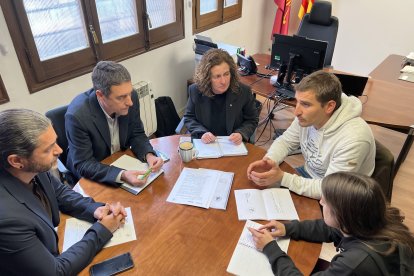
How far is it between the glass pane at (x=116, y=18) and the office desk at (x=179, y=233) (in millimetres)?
1569

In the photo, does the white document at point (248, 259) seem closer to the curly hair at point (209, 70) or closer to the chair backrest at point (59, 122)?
the curly hair at point (209, 70)

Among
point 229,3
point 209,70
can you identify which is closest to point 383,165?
point 209,70

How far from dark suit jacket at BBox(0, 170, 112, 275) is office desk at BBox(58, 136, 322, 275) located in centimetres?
6

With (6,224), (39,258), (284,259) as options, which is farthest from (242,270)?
(6,224)

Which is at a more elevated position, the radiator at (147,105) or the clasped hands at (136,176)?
the clasped hands at (136,176)

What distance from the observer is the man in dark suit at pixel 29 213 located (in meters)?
0.93

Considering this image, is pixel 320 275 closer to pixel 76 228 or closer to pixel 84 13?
pixel 76 228

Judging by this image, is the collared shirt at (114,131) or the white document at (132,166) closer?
the white document at (132,166)

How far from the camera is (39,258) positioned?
3.15 ft

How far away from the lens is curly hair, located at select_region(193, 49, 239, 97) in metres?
1.97

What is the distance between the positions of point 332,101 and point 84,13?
76.7 inches

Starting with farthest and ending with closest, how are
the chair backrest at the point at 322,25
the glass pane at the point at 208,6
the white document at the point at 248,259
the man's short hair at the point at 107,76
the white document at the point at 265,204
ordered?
the glass pane at the point at 208,6 → the chair backrest at the point at 322,25 → the man's short hair at the point at 107,76 → the white document at the point at 265,204 → the white document at the point at 248,259

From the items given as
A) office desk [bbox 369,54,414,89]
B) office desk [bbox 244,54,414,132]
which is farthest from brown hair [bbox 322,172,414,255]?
office desk [bbox 369,54,414,89]

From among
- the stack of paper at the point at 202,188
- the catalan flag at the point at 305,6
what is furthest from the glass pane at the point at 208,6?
the stack of paper at the point at 202,188
